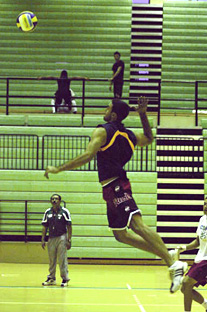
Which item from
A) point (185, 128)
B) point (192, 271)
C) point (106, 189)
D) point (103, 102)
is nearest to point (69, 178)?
point (185, 128)

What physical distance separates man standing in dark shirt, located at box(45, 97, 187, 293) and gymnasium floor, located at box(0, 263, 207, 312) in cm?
396

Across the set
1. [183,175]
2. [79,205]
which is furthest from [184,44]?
[79,205]

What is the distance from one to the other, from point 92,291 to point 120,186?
19.6 ft

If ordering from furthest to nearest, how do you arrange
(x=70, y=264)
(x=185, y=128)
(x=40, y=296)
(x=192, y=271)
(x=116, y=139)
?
1. (x=185, y=128)
2. (x=70, y=264)
3. (x=40, y=296)
4. (x=192, y=271)
5. (x=116, y=139)

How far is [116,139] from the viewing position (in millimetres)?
6527

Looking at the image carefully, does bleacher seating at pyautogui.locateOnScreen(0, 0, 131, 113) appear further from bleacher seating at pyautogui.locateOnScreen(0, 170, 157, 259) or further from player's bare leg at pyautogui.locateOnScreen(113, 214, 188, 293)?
player's bare leg at pyautogui.locateOnScreen(113, 214, 188, 293)

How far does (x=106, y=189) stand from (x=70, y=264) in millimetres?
9852

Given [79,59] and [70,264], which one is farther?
[79,59]

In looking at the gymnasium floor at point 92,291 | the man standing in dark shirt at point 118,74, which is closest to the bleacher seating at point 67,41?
the man standing in dark shirt at point 118,74

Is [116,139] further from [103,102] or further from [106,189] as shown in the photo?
[103,102]

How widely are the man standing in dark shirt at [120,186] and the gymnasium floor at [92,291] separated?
3.96 metres

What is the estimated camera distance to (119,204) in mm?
6590

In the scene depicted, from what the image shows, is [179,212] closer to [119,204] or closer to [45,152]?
[45,152]

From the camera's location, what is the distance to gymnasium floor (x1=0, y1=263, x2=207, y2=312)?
10492mm
